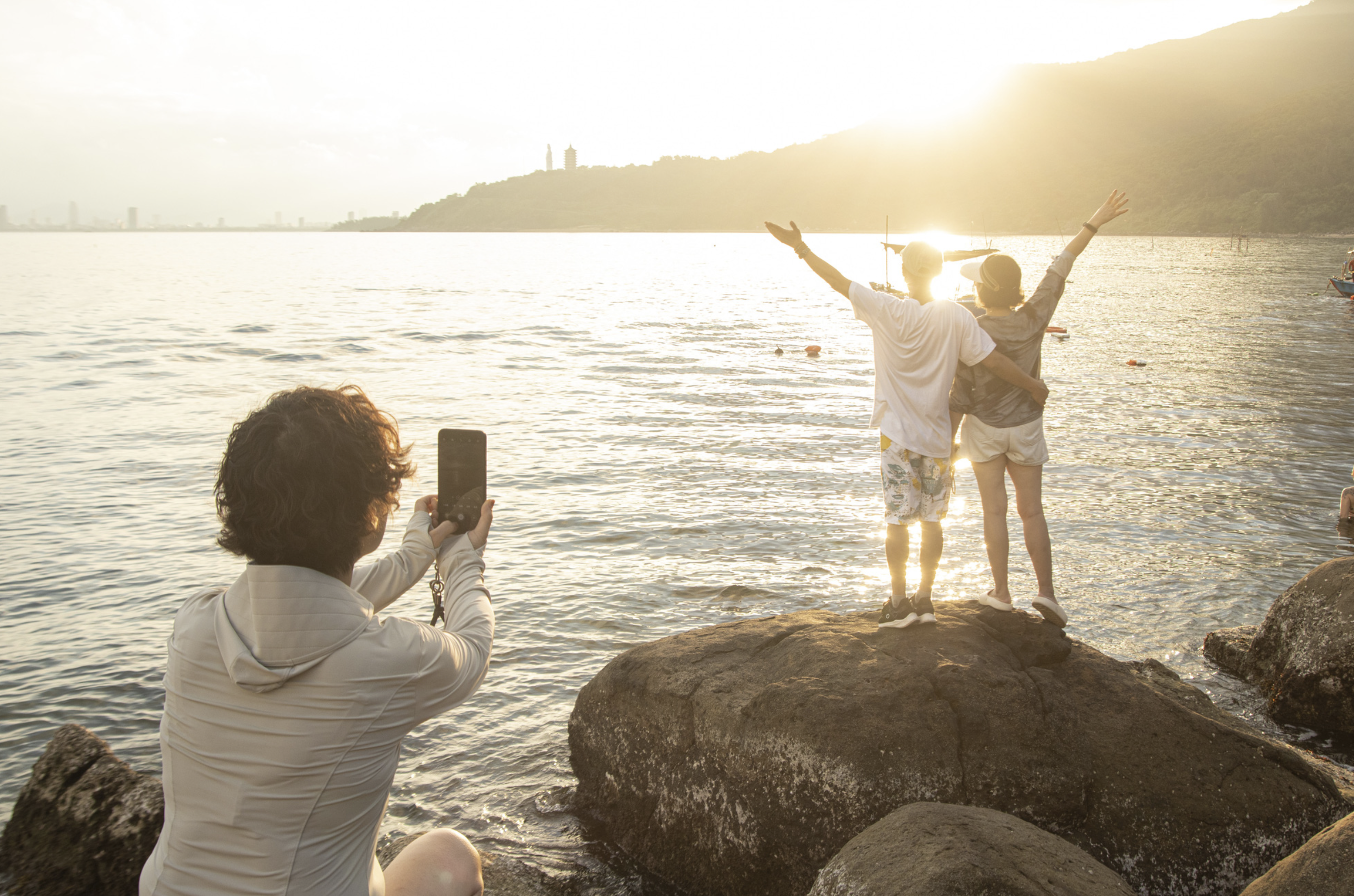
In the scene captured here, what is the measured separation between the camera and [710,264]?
284 ft

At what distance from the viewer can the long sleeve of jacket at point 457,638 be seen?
7.54ft

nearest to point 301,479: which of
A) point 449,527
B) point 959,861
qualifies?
point 449,527

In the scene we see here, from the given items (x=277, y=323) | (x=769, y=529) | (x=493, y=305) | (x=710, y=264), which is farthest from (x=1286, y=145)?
(x=769, y=529)

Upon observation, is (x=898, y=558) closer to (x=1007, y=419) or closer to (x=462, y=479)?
(x=1007, y=419)

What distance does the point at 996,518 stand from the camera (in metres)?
5.46

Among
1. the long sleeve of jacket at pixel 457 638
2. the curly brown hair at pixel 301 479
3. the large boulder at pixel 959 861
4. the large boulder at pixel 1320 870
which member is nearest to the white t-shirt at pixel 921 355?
the large boulder at pixel 959 861

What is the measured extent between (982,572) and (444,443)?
6952mm

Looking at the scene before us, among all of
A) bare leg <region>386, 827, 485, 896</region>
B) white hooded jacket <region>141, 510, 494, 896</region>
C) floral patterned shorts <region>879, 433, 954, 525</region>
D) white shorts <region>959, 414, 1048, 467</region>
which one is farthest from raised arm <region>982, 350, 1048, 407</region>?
white hooded jacket <region>141, 510, 494, 896</region>

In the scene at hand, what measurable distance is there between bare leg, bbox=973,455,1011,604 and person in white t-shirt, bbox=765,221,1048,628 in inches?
16.5

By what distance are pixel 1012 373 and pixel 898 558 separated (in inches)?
46.4

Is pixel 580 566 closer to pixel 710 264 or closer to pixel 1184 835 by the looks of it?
pixel 1184 835

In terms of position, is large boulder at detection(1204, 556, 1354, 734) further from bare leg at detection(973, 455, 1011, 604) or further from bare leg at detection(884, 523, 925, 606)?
bare leg at detection(884, 523, 925, 606)

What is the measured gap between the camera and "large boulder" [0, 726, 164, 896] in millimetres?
4301

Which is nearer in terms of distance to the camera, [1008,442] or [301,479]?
[301,479]
